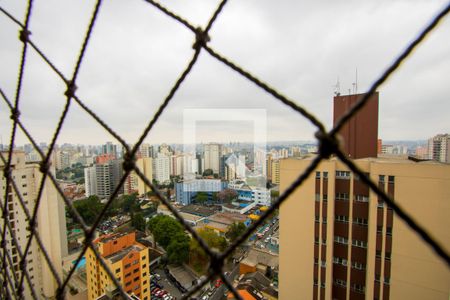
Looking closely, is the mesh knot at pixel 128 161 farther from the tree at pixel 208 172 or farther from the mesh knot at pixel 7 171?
the tree at pixel 208 172

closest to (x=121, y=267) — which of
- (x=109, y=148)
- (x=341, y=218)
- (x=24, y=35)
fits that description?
(x=341, y=218)

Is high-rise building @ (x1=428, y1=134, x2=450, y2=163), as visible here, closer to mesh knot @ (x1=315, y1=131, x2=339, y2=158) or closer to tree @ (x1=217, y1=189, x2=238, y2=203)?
tree @ (x1=217, y1=189, x2=238, y2=203)

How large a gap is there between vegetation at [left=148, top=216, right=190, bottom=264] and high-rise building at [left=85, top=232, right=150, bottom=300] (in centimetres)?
167

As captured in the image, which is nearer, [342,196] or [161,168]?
[342,196]

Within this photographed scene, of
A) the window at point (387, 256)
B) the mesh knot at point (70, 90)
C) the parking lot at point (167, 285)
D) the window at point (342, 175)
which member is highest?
the mesh knot at point (70, 90)

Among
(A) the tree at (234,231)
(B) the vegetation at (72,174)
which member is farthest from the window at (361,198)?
(B) the vegetation at (72,174)

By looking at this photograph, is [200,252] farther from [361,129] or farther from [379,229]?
[361,129]

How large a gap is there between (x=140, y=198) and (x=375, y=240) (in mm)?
11602

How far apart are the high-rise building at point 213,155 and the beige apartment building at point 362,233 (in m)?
9.79

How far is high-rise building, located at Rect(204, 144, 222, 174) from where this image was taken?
42.5 feet

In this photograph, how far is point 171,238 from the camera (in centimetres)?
717

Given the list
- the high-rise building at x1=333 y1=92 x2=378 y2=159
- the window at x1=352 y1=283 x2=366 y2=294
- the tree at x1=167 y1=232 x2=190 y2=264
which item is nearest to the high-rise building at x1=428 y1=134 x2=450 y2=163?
the high-rise building at x1=333 y1=92 x2=378 y2=159

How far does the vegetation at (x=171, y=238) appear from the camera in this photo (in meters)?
6.50

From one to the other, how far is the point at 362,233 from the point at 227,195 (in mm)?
9277
